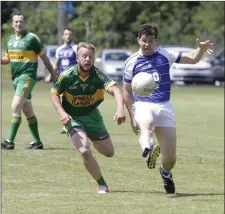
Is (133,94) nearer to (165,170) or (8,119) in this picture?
(165,170)

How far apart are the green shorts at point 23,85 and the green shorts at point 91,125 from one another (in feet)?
13.2

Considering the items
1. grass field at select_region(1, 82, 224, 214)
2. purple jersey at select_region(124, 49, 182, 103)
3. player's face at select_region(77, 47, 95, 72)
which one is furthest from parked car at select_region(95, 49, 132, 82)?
player's face at select_region(77, 47, 95, 72)

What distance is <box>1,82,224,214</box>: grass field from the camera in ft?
30.9

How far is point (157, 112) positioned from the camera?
10.1 meters

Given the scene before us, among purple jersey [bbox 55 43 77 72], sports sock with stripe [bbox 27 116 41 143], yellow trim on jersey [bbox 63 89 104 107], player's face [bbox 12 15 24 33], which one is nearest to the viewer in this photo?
yellow trim on jersey [bbox 63 89 104 107]

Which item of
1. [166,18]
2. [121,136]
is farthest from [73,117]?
[166,18]

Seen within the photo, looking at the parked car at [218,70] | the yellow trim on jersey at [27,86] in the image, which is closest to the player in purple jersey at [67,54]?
the yellow trim on jersey at [27,86]

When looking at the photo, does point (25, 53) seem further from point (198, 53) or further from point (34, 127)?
point (198, 53)

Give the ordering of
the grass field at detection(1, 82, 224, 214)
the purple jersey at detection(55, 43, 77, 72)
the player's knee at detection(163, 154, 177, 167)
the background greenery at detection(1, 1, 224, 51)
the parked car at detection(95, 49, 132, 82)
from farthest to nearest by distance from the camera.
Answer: the background greenery at detection(1, 1, 224, 51) < the parked car at detection(95, 49, 132, 82) < the purple jersey at detection(55, 43, 77, 72) < the player's knee at detection(163, 154, 177, 167) < the grass field at detection(1, 82, 224, 214)

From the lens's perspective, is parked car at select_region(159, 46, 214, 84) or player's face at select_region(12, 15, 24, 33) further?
parked car at select_region(159, 46, 214, 84)

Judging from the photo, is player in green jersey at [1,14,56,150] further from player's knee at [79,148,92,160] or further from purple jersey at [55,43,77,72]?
player's knee at [79,148,92,160]

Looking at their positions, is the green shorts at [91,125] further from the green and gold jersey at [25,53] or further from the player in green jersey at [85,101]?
the green and gold jersey at [25,53]

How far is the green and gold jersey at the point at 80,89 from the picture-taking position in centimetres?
1016

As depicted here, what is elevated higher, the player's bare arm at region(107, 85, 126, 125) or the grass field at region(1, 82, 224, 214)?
the player's bare arm at region(107, 85, 126, 125)
